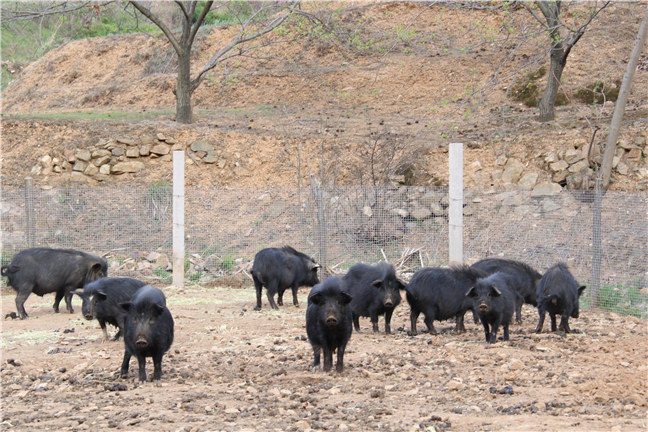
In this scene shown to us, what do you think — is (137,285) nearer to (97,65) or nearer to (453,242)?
(453,242)

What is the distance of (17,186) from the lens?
62.1 feet

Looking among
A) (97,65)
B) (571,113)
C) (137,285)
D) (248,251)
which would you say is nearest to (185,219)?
(248,251)

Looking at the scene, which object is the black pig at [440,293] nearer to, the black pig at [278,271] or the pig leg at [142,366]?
the black pig at [278,271]

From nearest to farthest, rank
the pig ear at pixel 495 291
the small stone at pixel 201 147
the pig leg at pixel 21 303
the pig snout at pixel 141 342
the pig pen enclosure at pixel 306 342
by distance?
the pig pen enclosure at pixel 306 342 < the pig snout at pixel 141 342 < the pig ear at pixel 495 291 < the pig leg at pixel 21 303 < the small stone at pixel 201 147

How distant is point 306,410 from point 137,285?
3615 millimetres

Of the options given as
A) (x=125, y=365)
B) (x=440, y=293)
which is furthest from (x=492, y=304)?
(x=125, y=365)

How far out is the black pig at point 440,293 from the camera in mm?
9188

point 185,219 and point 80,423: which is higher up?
point 185,219

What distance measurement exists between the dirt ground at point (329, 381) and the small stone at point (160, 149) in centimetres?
1001

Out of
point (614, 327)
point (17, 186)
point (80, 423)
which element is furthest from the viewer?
point (17, 186)

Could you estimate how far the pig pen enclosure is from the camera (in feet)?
19.4

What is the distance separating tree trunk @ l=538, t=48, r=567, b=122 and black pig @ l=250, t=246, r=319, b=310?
10010 millimetres

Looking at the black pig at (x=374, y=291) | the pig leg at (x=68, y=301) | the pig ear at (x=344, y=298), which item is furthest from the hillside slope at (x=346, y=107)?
the pig ear at (x=344, y=298)

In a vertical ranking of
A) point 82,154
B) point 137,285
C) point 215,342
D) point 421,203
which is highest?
point 82,154
